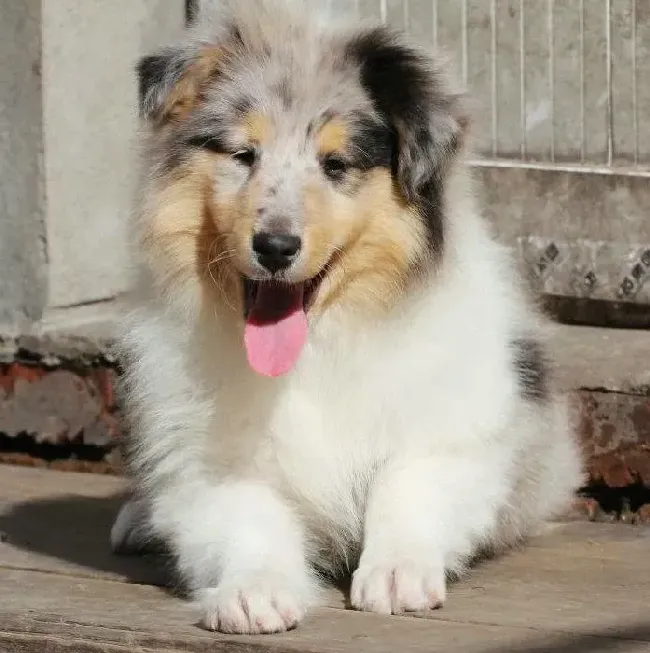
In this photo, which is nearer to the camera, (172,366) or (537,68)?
(172,366)

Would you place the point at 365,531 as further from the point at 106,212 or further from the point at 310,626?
the point at 106,212

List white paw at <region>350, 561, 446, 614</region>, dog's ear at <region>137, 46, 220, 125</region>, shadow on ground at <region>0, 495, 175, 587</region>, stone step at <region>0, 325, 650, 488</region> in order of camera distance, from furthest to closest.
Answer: stone step at <region>0, 325, 650, 488</region> < shadow on ground at <region>0, 495, 175, 587</region> < dog's ear at <region>137, 46, 220, 125</region> < white paw at <region>350, 561, 446, 614</region>

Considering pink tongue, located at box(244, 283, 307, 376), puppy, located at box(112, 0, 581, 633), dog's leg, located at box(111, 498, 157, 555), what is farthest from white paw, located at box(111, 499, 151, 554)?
pink tongue, located at box(244, 283, 307, 376)

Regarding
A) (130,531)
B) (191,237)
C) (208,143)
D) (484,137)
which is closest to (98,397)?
(130,531)

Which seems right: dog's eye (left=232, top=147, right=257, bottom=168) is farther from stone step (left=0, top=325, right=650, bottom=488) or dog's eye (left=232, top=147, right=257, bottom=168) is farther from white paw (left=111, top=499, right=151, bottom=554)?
stone step (left=0, top=325, right=650, bottom=488)

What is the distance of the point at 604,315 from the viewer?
595 cm

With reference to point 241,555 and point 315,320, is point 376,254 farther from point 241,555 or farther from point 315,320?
point 241,555

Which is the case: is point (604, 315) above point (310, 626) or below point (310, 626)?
above

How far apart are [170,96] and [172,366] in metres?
0.71

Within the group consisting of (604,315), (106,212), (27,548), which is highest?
(106,212)

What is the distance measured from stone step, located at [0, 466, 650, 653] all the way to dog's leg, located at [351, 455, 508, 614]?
6 centimetres

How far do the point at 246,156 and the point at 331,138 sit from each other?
0.22m

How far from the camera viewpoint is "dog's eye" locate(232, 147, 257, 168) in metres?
4.00

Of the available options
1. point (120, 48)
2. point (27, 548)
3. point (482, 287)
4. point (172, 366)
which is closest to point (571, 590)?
point (482, 287)
